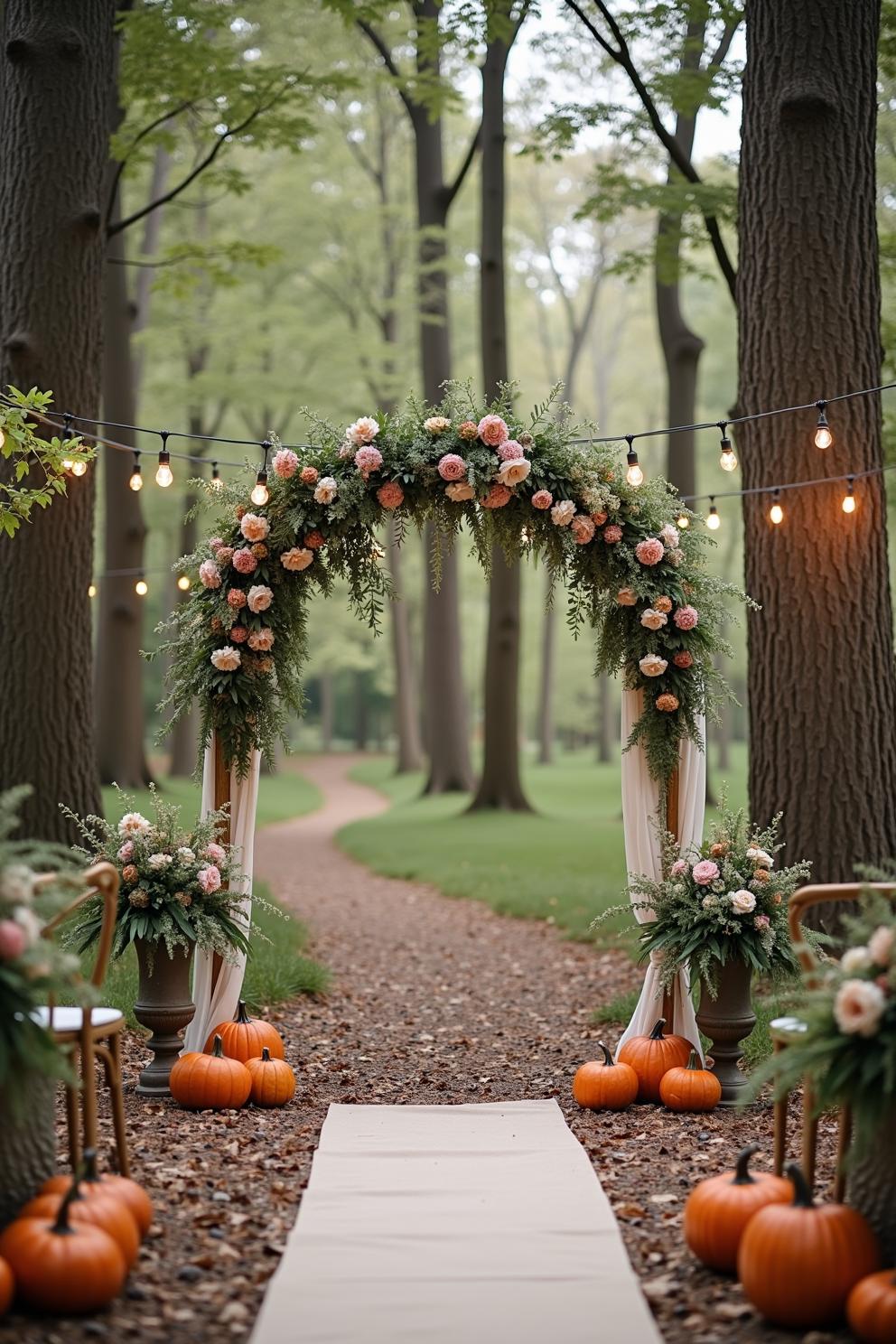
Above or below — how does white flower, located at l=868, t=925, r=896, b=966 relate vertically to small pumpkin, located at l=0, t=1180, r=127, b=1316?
above

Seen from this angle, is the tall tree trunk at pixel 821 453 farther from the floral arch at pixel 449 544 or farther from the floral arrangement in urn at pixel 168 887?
the floral arrangement in urn at pixel 168 887

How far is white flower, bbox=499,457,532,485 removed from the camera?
673cm

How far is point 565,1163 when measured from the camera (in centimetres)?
530

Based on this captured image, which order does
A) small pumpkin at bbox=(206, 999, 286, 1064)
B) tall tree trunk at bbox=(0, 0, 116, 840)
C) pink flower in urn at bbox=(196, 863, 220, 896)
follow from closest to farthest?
1. pink flower in urn at bbox=(196, 863, 220, 896)
2. small pumpkin at bbox=(206, 999, 286, 1064)
3. tall tree trunk at bbox=(0, 0, 116, 840)

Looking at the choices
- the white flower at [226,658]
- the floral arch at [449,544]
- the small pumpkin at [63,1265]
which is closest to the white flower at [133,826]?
the floral arch at [449,544]

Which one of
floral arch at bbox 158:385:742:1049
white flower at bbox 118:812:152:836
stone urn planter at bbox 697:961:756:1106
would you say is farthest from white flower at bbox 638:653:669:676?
white flower at bbox 118:812:152:836

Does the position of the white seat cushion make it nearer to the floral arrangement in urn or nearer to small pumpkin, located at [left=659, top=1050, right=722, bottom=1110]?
the floral arrangement in urn

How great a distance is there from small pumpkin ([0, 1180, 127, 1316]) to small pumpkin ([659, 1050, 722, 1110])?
129 inches

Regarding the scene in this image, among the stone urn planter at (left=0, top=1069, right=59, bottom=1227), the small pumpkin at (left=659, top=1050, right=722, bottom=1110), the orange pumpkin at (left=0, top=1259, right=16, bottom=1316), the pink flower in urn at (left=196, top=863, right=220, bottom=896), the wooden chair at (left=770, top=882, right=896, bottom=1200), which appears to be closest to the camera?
the orange pumpkin at (left=0, top=1259, right=16, bottom=1316)

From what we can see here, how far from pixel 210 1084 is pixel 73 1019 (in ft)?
6.69

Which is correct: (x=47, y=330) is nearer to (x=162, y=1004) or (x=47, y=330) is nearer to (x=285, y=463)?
(x=285, y=463)

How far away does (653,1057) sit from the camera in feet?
21.7

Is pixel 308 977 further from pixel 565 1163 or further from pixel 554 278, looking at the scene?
pixel 554 278

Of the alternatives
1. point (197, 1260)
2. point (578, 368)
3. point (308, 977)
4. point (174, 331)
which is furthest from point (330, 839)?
point (578, 368)
